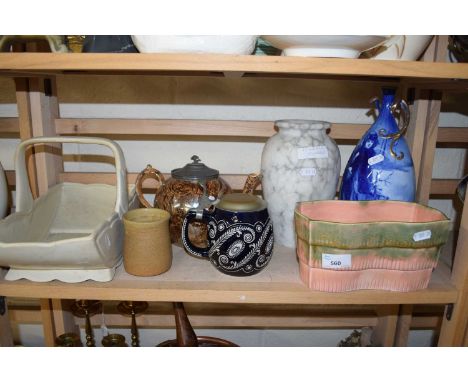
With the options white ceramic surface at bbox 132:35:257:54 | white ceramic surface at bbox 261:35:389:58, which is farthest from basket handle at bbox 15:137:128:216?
white ceramic surface at bbox 261:35:389:58

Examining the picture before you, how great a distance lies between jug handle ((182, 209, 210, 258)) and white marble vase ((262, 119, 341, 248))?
0.16 m

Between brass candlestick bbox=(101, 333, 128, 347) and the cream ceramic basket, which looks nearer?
the cream ceramic basket

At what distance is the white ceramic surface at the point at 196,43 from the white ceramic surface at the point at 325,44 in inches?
2.3

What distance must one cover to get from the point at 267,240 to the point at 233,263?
71 mm

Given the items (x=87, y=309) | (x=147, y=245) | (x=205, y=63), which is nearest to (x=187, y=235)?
(x=147, y=245)

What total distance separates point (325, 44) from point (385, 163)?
0.26 metres

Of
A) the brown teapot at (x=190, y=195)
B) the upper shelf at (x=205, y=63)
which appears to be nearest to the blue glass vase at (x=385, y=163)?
the upper shelf at (x=205, y=63)

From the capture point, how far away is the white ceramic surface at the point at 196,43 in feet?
1.83

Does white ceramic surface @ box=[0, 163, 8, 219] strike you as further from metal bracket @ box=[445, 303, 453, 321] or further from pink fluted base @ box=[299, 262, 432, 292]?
metal bracket @ box=[445, 303, 453, 321]

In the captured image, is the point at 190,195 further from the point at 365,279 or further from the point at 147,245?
the point at 365,279

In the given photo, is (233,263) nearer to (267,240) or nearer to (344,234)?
(267,240)

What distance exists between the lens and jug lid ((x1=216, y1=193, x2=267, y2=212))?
625mm

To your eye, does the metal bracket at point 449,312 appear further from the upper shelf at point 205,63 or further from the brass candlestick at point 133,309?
the brass candlestick at point 133,309

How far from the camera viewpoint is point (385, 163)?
696 millimetres
